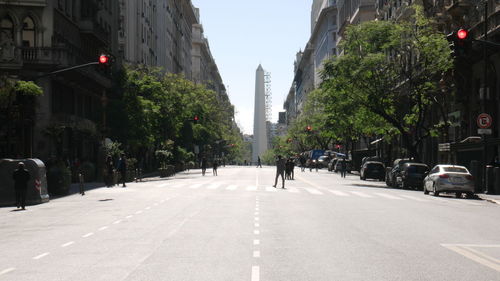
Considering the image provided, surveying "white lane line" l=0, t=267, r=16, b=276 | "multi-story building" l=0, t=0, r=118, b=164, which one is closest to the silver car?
"multi-story building" l=0, t=0, r=118, b=164

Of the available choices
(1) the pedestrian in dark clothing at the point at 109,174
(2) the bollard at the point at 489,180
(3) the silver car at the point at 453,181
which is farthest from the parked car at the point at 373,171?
(1) the pedestrian in dark clothing at the point at 109,174

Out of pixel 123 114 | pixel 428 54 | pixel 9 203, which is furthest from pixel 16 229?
pixel 123 114

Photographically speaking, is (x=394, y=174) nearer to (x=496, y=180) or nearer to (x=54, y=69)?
(x=496, y=180)

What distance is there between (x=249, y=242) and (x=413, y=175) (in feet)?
92.8

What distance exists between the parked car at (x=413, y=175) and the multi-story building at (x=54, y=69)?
1919cm

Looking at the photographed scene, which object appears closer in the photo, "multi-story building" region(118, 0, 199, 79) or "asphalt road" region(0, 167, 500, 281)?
"asphalt road" region(0, 167, 500, 281)

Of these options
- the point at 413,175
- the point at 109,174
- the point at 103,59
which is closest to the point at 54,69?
the point at 109,174

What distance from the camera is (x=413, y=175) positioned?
41.2 metres

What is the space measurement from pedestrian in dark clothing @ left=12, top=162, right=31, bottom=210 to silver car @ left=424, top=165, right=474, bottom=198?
1843 cm

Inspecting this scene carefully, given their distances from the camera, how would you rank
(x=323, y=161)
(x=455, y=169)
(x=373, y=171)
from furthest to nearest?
(x=323, y=161)
(x=373, y=171)
(x=455, y=169)

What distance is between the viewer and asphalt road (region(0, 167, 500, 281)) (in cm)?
1073

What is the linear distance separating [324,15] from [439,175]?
114 meters

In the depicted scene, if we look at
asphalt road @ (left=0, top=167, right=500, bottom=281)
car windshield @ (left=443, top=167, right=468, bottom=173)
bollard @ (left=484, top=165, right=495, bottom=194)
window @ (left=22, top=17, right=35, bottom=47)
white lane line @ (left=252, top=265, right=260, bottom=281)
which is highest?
window @ (left=22, top=17, right=35, bottom=47)

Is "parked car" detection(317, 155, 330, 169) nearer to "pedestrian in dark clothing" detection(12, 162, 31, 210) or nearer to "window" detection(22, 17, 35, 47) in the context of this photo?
"window" detection(22, 17, 35, 47)
